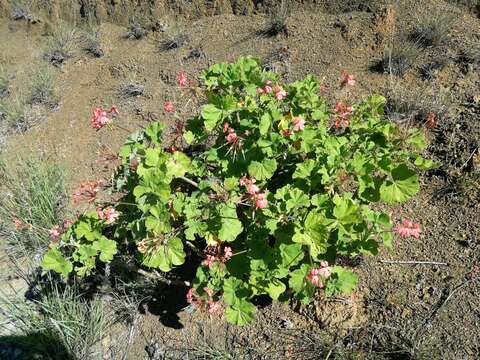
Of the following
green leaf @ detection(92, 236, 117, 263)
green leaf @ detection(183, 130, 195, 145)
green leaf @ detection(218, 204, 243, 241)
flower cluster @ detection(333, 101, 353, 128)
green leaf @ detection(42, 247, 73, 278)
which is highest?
flower cluster @ detection(333, 101, 353, 128)

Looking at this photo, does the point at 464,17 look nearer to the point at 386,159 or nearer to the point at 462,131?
the point at 462,131

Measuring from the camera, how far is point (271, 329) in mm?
2859

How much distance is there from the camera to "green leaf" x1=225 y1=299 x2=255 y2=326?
2.40 metres

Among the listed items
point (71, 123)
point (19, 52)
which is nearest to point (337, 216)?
point (71, 123)

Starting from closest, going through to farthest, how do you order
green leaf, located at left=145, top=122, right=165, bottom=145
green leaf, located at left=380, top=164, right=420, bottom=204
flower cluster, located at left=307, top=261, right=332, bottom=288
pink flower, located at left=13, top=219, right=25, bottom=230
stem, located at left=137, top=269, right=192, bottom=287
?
1. flower cluster, located at left=307, top=261, right=332, bottom=288
2. green leaf, located at left=380, top=164, right=420, bottom=204
3. green leaf, located at left=145, top=122, right=165, bottom=145
4. stem, located at left=137, top=269, right=192, bottom=287
5. pink flower, located at left=13, top=219, right=25, bottom=230

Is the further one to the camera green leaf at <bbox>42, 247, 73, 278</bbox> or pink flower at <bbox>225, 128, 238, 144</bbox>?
green leaf at <bbox>42, 247, 73, 278</bbox>

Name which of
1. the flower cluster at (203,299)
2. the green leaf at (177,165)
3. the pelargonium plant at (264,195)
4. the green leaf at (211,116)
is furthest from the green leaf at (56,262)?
the green leaf at (211,116)

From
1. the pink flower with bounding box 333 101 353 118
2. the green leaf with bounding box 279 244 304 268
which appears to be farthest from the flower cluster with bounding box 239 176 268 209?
the pink flower with bounding box 333 101 353 118

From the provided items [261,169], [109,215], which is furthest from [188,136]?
[109,215]

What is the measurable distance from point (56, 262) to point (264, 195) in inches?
50.6

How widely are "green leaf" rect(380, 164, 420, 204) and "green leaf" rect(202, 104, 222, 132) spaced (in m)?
0.93

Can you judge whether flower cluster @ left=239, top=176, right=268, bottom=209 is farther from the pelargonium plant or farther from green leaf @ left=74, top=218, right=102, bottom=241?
green leaf @ left=74, top=218, right=102, bottom=241

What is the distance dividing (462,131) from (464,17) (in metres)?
1.39

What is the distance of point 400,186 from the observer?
216 cm
